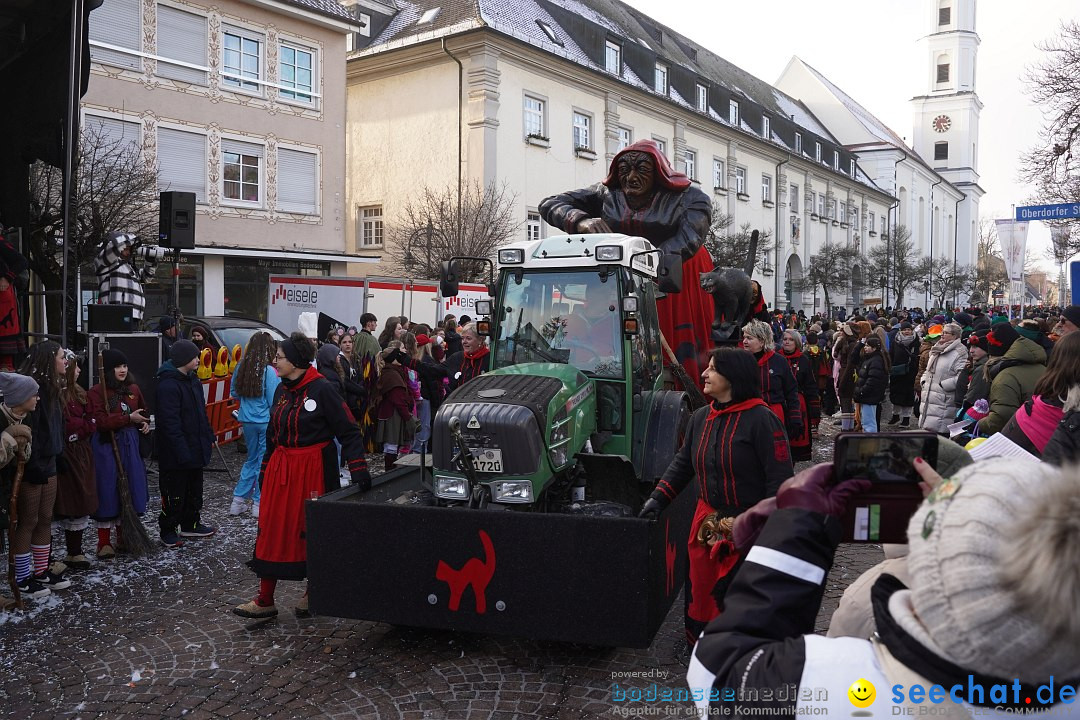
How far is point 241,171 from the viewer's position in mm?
23141

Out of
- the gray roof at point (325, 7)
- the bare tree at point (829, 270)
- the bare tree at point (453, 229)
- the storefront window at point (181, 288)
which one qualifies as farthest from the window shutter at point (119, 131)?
the bare tree at point (829, 270)

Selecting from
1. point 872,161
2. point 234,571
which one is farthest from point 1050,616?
point 872,161

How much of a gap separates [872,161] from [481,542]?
69166mm

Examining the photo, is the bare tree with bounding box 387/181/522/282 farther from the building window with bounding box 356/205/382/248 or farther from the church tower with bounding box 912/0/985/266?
the church tower with bounding box 912/0/985/266

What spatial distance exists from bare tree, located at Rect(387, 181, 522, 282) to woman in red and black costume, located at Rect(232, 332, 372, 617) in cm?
1752

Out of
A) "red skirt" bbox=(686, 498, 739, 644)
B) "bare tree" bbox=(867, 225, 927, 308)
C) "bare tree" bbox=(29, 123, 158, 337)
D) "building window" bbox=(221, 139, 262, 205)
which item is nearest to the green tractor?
"red skirt" bbox=(686, 498, 739, 644)

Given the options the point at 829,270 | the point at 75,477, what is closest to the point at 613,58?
the point at 829,270

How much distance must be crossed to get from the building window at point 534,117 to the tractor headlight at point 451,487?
83.9ft

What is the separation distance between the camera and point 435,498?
5.30 meters

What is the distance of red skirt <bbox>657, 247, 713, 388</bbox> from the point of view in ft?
25.8

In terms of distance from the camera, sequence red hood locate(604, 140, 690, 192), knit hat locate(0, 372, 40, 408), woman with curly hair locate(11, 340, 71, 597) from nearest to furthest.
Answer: knit hat locate(0, 372, 40, 408), woman with curly hair locate(11, 340, 71, 597), red hood locate(604, 140, 690, 192)

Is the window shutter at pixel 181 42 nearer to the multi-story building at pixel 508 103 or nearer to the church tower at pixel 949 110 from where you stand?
the multi-story building at pixel 508 103

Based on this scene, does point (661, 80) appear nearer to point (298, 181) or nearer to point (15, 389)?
point (298, 181)

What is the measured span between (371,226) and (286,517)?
26097 millimetres
